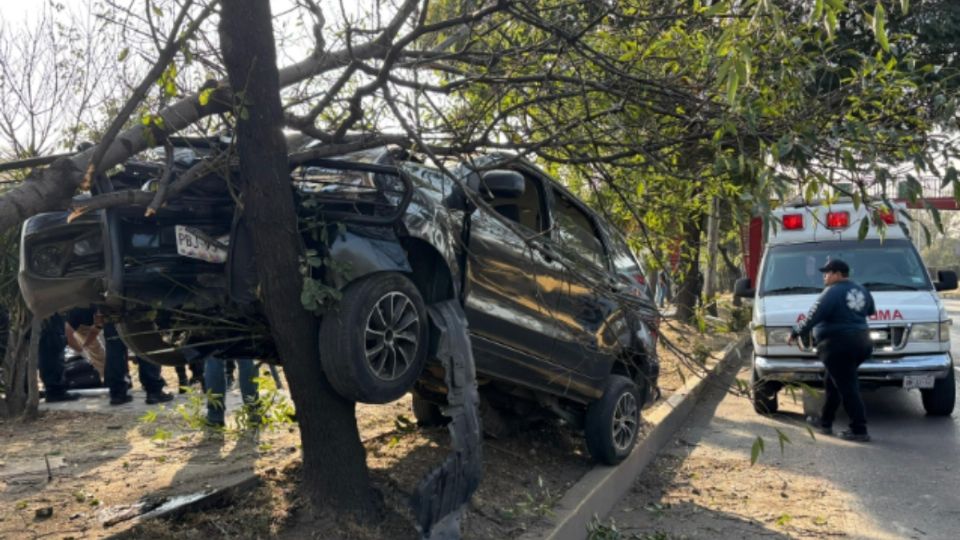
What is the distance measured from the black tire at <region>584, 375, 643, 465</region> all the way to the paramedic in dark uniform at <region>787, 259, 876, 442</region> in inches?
102

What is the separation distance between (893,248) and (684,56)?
6.12 m

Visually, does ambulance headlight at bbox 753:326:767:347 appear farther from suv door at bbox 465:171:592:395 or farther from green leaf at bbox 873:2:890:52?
green leaf at bbox 873:2:890:52

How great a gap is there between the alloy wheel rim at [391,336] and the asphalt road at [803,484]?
232cm

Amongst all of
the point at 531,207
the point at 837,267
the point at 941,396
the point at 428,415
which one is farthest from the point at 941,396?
the point at 428,415

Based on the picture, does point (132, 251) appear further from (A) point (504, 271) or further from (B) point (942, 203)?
(B) point (942, 203)

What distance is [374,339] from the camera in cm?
410

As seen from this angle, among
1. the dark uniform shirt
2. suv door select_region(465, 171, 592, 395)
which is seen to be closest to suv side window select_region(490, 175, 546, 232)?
suv door select_region(465, 171, 592, 395)

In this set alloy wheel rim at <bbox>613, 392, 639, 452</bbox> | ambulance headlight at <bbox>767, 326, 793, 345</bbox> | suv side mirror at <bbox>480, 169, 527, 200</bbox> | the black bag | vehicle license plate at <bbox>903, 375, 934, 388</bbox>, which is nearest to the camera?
suv side mirror at <bbox>480, 169, 527, 200</bbox>

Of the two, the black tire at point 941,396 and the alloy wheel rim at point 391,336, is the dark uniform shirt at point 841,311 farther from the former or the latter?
the alloy wheel rim at point 391,336

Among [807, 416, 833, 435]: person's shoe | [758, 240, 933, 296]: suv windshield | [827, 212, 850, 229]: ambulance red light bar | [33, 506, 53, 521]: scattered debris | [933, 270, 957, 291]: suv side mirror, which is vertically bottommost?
[807, 416, 833, 435]: person's shoe

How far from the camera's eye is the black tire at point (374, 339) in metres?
3.99

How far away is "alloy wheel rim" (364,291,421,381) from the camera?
4.08 meters

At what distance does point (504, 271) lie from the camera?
5.29 metres

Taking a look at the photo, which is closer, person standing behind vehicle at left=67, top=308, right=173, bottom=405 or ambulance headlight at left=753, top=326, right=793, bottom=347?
person standing behind vehicle at left=67, top=308, right=173, bottom=405
